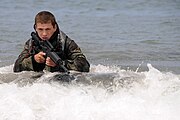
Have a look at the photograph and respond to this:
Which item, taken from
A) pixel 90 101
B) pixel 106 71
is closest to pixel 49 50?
pixel 90 101

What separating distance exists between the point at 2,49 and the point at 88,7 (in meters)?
11.2

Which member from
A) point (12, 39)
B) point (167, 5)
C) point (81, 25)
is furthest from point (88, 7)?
point (12, 39)

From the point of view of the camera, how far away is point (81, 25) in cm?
1523

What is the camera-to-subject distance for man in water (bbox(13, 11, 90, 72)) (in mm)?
5457

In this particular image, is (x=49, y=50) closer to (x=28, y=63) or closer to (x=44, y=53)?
(x=44, y=53)

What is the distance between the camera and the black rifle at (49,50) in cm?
515

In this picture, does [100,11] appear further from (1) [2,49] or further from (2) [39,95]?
(2) [39,95]

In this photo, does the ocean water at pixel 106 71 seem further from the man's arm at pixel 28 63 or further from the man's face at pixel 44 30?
the man's face at pixel 44 30

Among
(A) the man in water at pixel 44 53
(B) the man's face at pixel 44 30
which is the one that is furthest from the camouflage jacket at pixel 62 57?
(B) the man's face at pixel 44 30

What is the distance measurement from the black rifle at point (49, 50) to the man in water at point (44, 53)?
49mm

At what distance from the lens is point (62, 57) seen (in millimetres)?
5723

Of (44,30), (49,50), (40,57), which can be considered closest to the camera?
(49,50)

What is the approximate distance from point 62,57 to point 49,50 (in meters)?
0.49

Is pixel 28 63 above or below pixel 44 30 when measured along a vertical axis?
below
